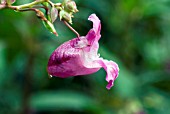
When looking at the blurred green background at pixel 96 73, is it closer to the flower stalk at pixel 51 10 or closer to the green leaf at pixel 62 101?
the green leaf at pixel 62 101

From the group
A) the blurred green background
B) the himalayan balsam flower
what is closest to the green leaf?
the blurred green background

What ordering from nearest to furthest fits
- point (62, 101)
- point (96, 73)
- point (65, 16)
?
point (65, 16), point (62, 101), point (96, 73)

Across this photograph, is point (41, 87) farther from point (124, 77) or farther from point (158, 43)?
point (158, 43)

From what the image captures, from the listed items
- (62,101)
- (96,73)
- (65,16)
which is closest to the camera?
(65,16)

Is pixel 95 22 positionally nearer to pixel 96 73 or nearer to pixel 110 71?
pixel 110 71

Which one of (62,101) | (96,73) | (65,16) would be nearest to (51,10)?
(65,16)

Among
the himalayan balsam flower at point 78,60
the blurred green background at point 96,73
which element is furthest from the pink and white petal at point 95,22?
the blurred green background at point 96,73

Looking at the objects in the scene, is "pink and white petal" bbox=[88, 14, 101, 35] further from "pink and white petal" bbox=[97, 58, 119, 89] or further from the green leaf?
the green leaf

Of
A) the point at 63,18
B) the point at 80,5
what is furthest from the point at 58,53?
the point at 80,5
